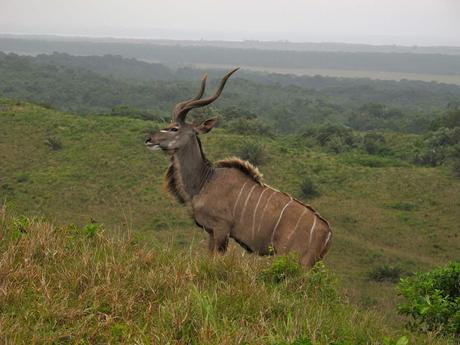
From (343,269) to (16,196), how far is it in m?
10.5

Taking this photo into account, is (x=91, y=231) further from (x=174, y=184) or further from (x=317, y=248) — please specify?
(x=317, y=248)

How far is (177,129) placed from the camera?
6938 mm

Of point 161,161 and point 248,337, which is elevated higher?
point 248,337

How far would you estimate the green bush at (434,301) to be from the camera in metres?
4.09

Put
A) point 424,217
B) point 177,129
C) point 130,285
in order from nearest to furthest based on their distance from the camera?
point 130,285 < point 177,129 < point 424,217

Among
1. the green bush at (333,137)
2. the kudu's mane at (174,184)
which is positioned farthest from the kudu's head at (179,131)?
the green bush at (333,137)

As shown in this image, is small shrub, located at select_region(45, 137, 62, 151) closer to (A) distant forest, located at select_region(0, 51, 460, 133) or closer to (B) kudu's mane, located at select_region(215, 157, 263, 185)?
(A) distant forest, located at select_region(0, 51, 460, 133)

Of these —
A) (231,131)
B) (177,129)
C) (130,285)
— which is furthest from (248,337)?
(231,131)

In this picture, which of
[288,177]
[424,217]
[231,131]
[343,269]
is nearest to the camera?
[343,269]

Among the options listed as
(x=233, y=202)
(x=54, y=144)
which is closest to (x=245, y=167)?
(x=233, y=202)

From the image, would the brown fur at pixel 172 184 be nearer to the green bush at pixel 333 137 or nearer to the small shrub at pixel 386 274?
the small shrub at pixel 386 274

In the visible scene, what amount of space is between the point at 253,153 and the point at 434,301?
18.5 metres

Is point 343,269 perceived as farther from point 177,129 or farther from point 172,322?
point 172,322

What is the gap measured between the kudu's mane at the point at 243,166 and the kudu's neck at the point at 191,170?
0.16 m
